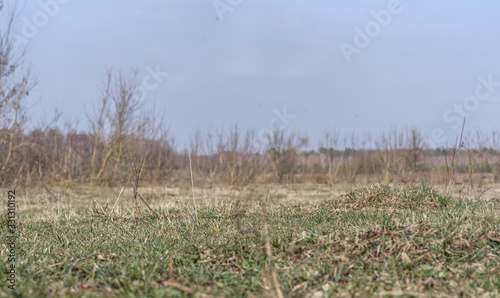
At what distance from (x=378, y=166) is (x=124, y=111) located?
12.5 metres

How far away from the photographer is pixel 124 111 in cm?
1834

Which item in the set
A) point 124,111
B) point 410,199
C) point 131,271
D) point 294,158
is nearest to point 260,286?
point 131,271

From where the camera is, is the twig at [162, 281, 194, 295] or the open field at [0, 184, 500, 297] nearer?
the twig at [162, 281, 194, 295]

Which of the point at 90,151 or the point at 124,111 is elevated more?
the point at 124,111

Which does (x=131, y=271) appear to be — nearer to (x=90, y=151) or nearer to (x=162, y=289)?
(x=162, y=289)

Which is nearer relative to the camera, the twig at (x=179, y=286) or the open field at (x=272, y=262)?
the twig at (x=179, y=286)

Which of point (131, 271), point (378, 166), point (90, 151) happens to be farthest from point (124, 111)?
point (131, 271)

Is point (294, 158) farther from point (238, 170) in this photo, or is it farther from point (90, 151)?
point (90, 151)

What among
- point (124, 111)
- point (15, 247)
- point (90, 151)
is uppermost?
point (124, 111)

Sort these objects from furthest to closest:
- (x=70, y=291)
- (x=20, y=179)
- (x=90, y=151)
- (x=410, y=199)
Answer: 1. (x=90, y=151)
2. (x=20, y=179)
3. (x=410, y=199)
4. (x=70, y=291)

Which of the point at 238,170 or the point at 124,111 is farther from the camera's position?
the point at 238,170

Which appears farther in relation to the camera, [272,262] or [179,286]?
[272,262]

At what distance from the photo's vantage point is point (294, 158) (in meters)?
22.7

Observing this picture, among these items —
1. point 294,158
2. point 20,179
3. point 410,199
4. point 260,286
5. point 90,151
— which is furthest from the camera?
point 294,158
